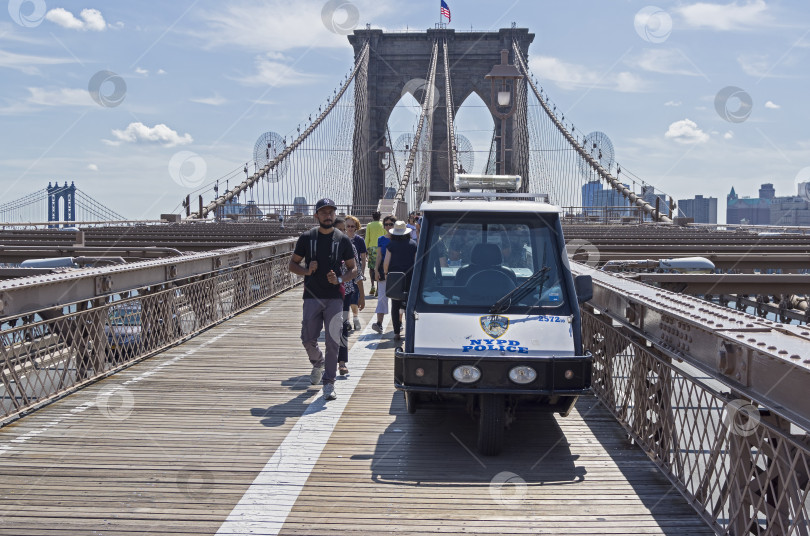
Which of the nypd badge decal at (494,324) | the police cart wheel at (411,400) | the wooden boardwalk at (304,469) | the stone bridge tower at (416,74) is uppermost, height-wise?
the stone bridge tower at (416,74)

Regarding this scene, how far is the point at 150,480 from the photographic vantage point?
5148mm

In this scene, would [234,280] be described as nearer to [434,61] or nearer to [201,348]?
[201,348]

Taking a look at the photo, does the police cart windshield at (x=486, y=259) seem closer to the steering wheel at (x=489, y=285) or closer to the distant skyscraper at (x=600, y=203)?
the steering wheel at (x=489, y=285)

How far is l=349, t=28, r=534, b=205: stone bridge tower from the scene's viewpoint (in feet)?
206

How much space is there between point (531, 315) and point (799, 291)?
242 inches

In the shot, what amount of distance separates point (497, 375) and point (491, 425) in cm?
38

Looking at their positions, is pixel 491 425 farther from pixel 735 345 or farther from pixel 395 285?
pixel 735 345

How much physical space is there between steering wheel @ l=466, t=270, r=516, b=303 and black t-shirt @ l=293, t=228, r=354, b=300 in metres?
1.66

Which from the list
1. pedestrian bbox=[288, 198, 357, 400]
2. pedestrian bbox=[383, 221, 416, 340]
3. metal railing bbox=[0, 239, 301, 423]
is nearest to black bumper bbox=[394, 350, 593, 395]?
pedestrian bbox=[288, 198, 357, 400]

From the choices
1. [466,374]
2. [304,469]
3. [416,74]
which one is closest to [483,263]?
[466,374]

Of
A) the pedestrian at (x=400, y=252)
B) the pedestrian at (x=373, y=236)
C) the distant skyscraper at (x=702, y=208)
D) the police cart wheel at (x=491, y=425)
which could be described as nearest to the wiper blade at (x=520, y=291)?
the police cart wheel at (x=491, y=425)

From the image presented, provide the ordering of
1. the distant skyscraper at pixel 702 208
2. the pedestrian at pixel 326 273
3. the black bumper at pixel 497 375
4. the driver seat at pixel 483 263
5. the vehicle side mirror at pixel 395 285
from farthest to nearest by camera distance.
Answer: the distant skyscraper at pixel 702 208 < the pedestrian at pixel 326 273 < the vehicle side mirror at pixel 395 285 < the driver seat at pixel 483 263 < the black bumper at pixel 497 375

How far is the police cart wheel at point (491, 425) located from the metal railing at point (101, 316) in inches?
144

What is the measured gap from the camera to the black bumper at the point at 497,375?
5.65 m
